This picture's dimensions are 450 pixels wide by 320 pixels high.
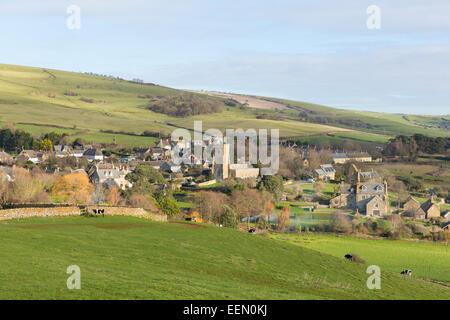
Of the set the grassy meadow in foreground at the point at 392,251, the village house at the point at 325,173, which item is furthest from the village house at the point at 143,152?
the grassy meadow in foreground at the point at 392,251

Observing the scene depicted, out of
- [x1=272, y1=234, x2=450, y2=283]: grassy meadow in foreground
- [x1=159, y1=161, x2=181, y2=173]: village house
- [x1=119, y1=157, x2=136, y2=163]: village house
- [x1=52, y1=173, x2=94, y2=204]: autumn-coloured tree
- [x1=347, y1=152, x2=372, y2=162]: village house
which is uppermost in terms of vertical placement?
[x1=347, y1=152, x2=372, y2=162]: village house

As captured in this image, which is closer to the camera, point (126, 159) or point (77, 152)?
point (126, 159)

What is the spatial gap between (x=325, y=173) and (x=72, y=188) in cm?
6416

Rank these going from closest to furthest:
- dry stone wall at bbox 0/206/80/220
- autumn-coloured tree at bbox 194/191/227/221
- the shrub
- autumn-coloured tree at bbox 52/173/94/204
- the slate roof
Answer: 1. dry stone wall at bbox 0/206/80/220
2. the shrub
3. autumn-coloured tree at bbox 194/191/227/221
4. autumn-coloured tree at bbox 52/173/94/204
5. the slate roof

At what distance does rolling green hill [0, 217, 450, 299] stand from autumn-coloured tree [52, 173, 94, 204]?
3622cm

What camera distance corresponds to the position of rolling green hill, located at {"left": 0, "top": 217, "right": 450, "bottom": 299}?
694 inches

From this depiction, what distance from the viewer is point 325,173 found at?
123 m

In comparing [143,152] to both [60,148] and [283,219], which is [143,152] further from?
[283,219]

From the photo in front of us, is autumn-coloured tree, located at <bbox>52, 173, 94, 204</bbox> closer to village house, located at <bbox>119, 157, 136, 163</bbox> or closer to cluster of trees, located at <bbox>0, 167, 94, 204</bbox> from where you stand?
cluster of trees, located at <bbox>0, 167, 94, 204</bbox>

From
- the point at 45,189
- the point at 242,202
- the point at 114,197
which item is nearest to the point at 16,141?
the point at 45,189

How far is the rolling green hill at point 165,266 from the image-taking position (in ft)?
57.8

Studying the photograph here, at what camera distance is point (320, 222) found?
72.7 metres

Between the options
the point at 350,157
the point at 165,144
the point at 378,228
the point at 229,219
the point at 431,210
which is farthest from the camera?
the point at 165,144

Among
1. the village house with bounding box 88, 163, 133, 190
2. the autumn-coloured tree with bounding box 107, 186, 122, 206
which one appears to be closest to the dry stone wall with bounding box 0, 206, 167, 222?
the autumn-coloured tree with bounding box 107, 186, 122, 206
